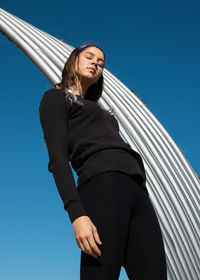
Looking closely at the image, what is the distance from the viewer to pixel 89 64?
209 centimetres

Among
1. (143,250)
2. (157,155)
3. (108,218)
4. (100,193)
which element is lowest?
(143,250)

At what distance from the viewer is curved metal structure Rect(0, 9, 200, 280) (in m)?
5.80

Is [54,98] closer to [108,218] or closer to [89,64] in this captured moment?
[89,64]

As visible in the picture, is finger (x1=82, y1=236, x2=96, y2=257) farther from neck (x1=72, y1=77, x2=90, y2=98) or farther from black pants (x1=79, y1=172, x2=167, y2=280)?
neck (x1=72, y1=77, x2=90, y2=98)

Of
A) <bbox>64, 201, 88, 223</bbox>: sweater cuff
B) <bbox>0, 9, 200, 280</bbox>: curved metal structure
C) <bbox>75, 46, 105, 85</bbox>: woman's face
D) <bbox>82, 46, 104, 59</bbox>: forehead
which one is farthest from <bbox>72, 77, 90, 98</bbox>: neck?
<bbox>0, 9, 200, 280</bbox>: curved metal structure

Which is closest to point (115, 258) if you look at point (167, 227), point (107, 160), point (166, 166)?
point (107, 160)

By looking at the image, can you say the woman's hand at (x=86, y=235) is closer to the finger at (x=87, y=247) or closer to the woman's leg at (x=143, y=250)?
the finger at (x=87, y=247)

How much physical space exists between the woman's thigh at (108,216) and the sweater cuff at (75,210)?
73mm

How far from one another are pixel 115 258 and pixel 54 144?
2.02 ft

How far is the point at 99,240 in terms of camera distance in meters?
1.38

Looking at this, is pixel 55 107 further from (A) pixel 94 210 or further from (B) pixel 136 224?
(B) pixel 136 224

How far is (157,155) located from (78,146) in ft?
16.1

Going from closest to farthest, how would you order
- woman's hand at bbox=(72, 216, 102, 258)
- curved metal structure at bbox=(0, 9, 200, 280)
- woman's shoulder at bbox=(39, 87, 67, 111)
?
woman's hand at bbox=(72, 216, 102, 258) < woman's shoulder at bbox=(39, 87, 67, 111) < curved metal structure at bbox=(0, 9, 200, 280)

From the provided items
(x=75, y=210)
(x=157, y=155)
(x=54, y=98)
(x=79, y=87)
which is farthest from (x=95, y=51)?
(x=157, y=155)
